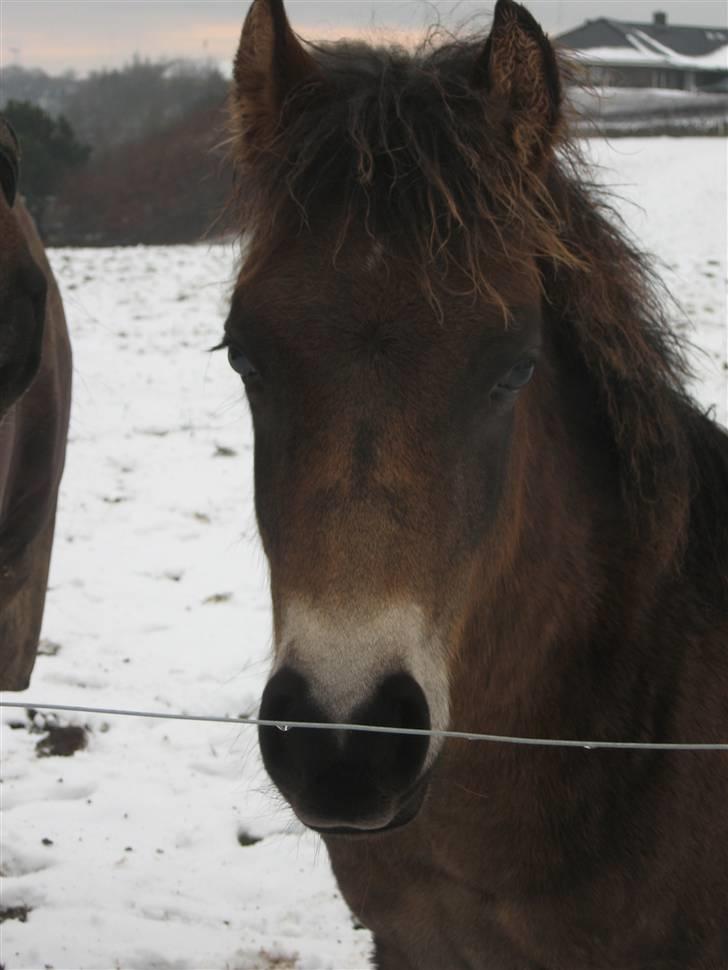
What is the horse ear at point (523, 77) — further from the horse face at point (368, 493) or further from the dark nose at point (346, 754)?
the dark nose at point (346, 754)

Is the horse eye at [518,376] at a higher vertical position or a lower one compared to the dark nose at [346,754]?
higher

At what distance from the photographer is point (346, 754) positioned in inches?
65.9

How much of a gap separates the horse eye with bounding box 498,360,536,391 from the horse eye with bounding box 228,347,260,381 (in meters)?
0.49

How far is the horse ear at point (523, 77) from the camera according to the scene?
1975mm

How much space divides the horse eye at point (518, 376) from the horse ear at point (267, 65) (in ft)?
2.38

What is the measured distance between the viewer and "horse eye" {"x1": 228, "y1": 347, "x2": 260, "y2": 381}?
209cm

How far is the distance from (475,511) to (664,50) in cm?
5441

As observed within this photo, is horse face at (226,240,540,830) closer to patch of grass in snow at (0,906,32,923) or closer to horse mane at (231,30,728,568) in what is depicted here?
horse mane at (231,30,728,568)

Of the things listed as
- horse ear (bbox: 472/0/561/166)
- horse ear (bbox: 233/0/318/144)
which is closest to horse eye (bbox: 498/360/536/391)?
horse ear (bbox: 472/0/561/166)

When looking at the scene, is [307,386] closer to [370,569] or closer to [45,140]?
[370,569]

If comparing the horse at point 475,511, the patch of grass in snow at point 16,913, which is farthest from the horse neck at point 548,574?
the patch of grass in snow at point 16,913

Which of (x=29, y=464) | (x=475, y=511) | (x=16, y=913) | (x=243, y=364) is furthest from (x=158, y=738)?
(x=475, y=511)

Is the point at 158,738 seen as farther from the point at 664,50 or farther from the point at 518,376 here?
the point at 664,50

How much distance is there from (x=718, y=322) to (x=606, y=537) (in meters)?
10.1
